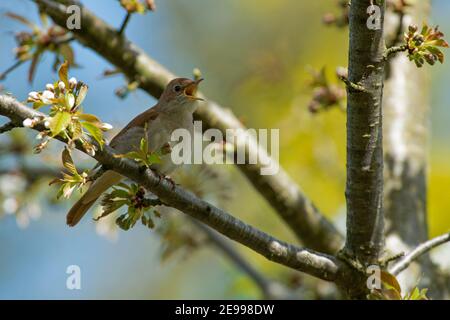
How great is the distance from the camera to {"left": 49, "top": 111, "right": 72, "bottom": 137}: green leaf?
2.61 meters

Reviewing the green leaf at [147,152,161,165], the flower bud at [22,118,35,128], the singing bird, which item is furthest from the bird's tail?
the flower bud at [22,118,35,128]

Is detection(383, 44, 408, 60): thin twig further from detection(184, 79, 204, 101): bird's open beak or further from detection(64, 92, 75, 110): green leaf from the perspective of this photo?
detection(184, 79, 204, 101): bird's open beak

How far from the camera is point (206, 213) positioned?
10.5 ft

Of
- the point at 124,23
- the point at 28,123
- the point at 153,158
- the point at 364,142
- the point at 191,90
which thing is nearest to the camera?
the point at 28,123

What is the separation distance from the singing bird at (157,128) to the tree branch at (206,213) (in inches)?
36.4

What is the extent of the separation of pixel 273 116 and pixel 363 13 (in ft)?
18.3

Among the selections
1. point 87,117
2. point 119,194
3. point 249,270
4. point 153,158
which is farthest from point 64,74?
point 249,270

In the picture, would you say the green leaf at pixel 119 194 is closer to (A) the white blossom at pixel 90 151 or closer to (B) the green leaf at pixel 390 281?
(A) the white blossom at pixel 90 151

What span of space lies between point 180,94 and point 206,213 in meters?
2.06

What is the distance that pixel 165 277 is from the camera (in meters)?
10.2

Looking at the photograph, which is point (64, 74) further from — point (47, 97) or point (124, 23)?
point (124, 23)
